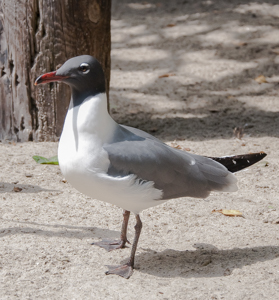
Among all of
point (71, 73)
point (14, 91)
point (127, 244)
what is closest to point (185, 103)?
point (14, 91)

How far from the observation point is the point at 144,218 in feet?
12.4

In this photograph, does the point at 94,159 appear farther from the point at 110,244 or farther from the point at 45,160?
the point at 45,160

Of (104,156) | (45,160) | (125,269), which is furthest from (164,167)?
(45,160)

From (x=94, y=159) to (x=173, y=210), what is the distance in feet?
4.22

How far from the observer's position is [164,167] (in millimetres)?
2992

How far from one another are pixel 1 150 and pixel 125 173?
7.61 ft

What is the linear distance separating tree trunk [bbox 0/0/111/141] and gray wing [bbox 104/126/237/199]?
6.03 ft

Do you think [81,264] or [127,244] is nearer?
[81,264]

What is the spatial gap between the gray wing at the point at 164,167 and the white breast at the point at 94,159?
51 millimetres

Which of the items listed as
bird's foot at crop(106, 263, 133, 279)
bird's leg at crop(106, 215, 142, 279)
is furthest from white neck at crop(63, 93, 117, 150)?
bird's foot at crop(106, 263, 133, 279)

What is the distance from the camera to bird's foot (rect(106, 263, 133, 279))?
300 cm

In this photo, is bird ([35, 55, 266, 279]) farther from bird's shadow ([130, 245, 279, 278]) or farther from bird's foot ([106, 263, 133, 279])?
bird's shadow ([130, 245, 279, 278])

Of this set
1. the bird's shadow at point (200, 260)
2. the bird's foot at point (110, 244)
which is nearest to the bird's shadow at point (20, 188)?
the bird's foot at point (110, 244)

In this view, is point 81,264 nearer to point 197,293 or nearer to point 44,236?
point 44,236
